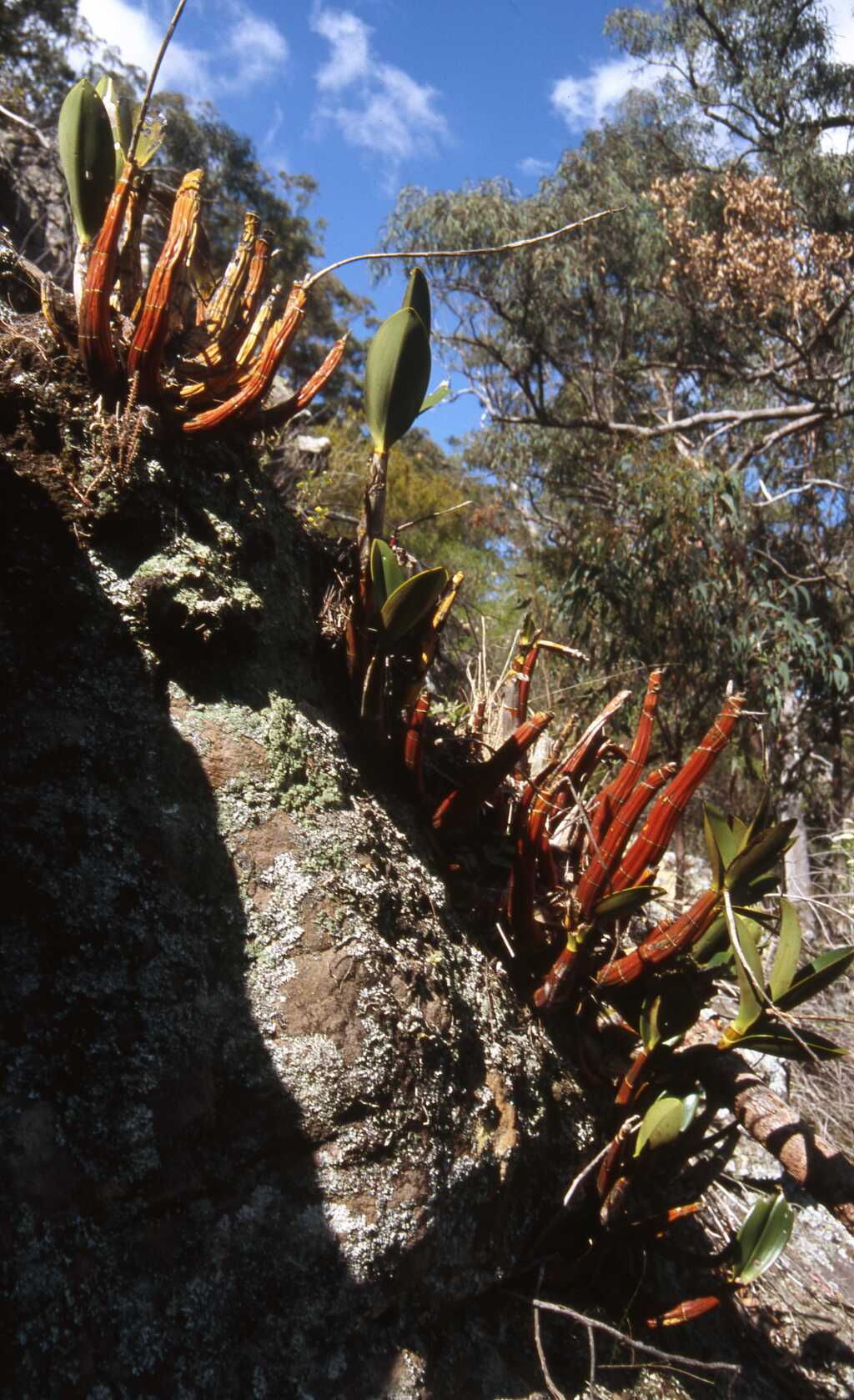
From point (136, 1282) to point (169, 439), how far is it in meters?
1.52

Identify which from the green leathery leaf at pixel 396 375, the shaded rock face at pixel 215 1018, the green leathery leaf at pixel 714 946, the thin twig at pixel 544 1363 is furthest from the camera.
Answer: the green leathery leaf at pixel 396 375

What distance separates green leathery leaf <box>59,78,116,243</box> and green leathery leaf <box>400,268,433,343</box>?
2.22ft

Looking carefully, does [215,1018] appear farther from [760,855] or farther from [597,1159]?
[760,855]

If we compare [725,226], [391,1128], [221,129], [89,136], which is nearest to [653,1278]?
[391,1128]

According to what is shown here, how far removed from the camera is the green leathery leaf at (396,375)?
2.17m

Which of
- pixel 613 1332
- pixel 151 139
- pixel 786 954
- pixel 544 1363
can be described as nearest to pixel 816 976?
pixel 786 954

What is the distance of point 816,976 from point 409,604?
44.3 inches

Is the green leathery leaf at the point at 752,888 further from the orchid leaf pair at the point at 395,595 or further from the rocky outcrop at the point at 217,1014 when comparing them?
the orchid leaf pair at the point at 395,595

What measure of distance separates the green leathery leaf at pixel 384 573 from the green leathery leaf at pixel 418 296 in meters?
0.59

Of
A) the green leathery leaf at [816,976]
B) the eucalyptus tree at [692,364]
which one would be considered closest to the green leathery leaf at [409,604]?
the green leathery leaf at [816,976]

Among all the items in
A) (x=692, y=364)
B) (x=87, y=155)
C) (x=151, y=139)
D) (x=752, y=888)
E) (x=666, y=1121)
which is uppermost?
(x=692, y=364)

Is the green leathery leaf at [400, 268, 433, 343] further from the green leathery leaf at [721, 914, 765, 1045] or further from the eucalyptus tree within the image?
the eucalyptus tree

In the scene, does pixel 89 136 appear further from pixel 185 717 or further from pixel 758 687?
pixel 758 687

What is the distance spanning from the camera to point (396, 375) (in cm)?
219
